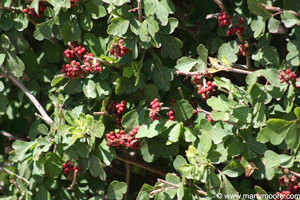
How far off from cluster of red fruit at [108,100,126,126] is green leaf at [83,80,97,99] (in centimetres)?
10

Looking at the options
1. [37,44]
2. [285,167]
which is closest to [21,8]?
[37,44]

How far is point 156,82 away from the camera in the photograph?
1.91 m

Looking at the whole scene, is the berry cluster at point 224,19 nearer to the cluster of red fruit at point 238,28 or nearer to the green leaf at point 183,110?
the cluster of red fruit at point 238,28

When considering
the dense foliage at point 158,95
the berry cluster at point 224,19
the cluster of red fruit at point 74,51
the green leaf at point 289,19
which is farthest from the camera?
Answer: the cluster of red fruit at point 74,51

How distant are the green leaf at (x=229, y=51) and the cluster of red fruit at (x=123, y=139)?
49 cm

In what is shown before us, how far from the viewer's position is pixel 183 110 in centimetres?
182

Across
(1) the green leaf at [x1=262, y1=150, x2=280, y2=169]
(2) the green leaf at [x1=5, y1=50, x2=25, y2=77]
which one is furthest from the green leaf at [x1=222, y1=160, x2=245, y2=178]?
(2) the green leaf at [x1=5, y1=50, x2=25, y2=77]

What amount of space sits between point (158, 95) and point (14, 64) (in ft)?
2.54

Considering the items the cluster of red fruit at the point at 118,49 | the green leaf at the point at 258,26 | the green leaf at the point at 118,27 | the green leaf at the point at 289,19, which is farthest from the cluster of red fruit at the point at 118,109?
the green leaf at the point at 289,19

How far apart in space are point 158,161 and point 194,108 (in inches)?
16.0

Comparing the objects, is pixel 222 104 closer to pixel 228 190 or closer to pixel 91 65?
pixel 228 190

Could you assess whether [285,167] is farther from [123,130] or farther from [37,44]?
[37,44]

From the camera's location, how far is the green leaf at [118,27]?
178 cm

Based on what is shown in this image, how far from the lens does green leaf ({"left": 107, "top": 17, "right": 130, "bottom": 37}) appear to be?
70.0 inches
